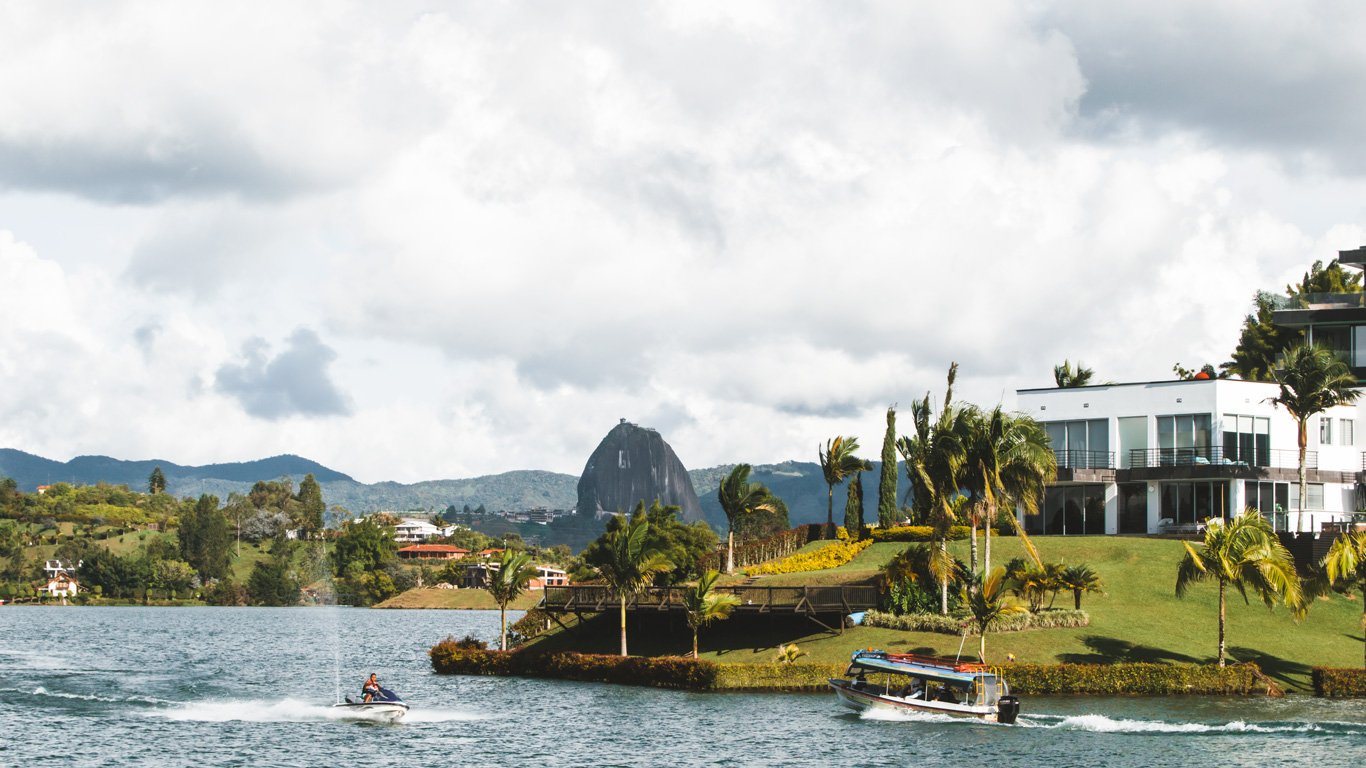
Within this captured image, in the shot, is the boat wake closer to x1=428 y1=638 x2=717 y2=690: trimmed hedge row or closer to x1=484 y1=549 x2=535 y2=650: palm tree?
x1=428 y1=638 x2=717 y2=690: trimmed hedge row

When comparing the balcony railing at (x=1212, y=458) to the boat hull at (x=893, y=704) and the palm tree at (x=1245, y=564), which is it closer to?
the palm tree at (x=1245, y=564)

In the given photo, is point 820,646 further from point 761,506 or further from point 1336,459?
point 1336,459

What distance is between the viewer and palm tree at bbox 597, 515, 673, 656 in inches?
3147

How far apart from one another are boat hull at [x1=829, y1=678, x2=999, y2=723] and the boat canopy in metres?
1.05

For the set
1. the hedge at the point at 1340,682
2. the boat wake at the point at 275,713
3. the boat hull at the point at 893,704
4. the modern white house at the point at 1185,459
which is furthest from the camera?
the modern white house at the point at 1185,459

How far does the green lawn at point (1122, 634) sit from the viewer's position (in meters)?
73.9

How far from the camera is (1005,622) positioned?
76625mm

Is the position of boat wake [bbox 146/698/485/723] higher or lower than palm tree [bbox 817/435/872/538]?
lower

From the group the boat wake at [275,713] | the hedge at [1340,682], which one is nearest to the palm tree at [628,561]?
the boat wake at [275,713]

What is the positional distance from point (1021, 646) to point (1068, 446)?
33.0 m

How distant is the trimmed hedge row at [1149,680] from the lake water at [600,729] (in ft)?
4.36

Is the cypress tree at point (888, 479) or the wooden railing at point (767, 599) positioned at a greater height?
the cypress tree at point (888, 479)

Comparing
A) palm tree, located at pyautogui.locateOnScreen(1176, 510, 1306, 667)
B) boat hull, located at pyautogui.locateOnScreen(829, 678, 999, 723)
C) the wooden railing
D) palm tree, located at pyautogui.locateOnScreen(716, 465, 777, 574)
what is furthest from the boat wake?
palm tree, located at pyautogui.locateOnScreen(1176, 510, 1306, 667)

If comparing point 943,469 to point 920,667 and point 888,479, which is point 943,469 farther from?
point 888,479
